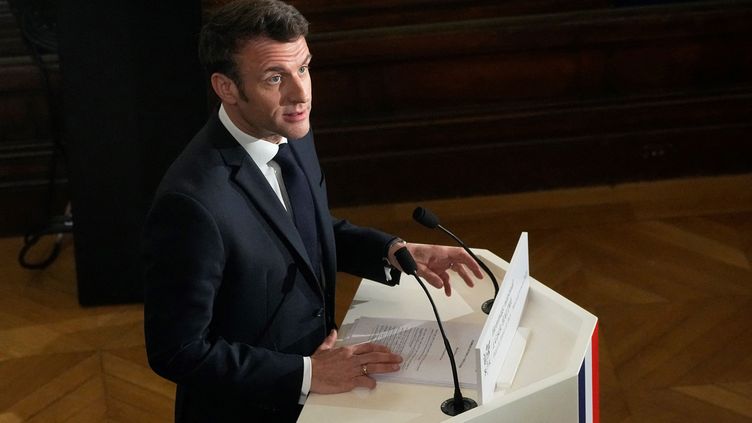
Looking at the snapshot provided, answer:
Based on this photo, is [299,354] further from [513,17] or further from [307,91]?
[513,17]

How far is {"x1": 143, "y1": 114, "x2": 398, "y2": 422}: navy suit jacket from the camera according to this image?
7.13 ft

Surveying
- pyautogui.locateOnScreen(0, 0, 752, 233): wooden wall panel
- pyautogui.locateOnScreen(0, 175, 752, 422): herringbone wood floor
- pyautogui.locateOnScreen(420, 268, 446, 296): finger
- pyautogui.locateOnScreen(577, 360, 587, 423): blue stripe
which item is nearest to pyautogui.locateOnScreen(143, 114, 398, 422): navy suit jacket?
pyautogui.locateOnScreen(420, 268, 446, 296): finger

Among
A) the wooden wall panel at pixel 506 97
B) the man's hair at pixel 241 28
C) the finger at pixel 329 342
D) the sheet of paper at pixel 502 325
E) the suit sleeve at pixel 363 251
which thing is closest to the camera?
the sheet of paper at pixel 502 325

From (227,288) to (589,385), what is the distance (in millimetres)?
737

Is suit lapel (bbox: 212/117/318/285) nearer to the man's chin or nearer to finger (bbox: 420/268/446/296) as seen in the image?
the man's chin

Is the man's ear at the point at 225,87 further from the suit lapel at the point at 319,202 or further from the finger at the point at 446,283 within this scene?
the finger at the point at 446,283

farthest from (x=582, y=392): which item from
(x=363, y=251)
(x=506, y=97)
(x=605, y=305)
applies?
(x=506, y=97)

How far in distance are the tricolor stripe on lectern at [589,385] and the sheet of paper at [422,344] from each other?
0.69 ft

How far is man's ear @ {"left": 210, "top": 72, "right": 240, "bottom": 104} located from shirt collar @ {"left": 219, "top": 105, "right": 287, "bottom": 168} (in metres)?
0.06

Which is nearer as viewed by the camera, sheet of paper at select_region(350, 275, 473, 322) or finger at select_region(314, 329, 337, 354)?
finger at select_region(314, 329, 337, 354)

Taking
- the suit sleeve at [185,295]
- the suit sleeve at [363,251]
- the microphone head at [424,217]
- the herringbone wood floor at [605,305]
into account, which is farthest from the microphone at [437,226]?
the herringbone wood floor at [605,305]

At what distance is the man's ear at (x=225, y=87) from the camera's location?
224cm

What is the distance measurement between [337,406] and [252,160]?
1.63 feet

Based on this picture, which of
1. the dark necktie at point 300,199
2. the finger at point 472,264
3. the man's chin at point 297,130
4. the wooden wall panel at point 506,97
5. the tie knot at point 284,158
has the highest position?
the man's chin at point 297,130
